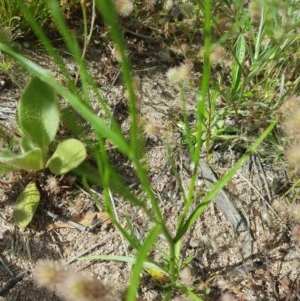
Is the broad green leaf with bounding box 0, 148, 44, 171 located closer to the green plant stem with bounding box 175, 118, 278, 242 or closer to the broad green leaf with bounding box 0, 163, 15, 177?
the broad green leaf with bounding box 0, 163, 15, 177

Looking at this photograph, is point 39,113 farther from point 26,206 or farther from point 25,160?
point 26,206

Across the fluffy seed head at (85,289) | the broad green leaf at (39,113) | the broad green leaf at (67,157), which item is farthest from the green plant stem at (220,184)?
the broad green leaf at (39,113)

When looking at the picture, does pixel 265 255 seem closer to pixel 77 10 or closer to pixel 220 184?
pixel 220 184

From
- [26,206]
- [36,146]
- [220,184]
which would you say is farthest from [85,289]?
[36,146]

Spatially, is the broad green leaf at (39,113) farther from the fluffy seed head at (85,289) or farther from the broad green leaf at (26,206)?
the fluffy seed head at (85,289)

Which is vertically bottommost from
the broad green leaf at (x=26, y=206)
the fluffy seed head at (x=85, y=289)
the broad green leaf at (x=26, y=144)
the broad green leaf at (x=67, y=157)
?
the broad green leaf at (x=26, y=206)
